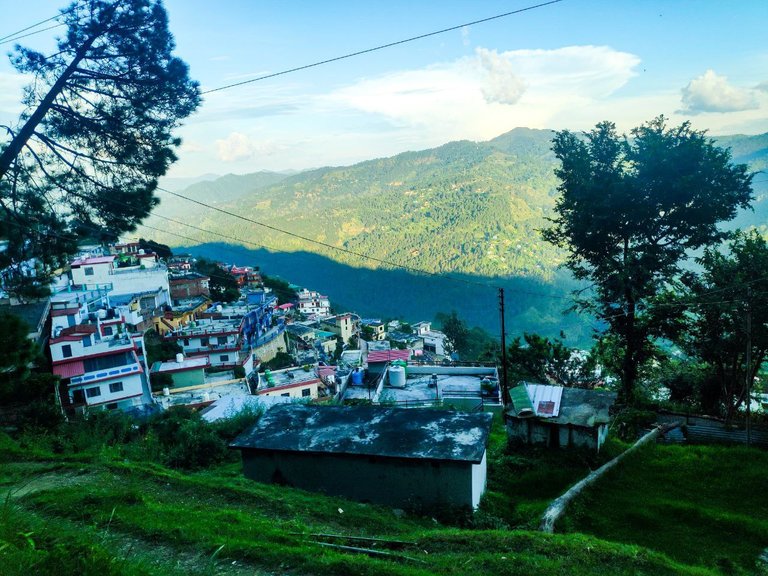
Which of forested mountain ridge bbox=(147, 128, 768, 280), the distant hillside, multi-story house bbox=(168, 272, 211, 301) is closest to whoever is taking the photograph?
multi-story house bbox=(168, 272, 211, 301)

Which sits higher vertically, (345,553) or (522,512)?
(345,553)

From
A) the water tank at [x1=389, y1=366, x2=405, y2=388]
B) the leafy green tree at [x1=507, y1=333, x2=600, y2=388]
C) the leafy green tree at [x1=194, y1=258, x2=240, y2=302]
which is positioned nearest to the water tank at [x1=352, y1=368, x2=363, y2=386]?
the water tank at [x1=389, y1=366, x2=405, y2=388]

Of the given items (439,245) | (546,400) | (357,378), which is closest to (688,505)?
(546,400)

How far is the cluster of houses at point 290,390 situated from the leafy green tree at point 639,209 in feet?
11.8

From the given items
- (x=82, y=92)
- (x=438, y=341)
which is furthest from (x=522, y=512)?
(x=438, y=341)

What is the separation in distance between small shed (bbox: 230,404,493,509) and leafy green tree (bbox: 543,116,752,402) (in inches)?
281

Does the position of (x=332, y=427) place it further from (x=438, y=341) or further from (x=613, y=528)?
(x=438, y=341)

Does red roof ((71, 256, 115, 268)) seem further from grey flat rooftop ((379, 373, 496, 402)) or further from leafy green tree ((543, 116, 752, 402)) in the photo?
leafy green tree ((543, 116, 752, 402))

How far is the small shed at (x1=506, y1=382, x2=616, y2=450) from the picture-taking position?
10.8 metres

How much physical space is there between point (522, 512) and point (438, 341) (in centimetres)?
5141

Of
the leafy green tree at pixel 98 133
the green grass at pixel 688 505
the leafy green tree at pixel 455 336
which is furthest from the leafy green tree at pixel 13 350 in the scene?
the leafy green tree at pixel 455 336

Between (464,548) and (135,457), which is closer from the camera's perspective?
(464,548)

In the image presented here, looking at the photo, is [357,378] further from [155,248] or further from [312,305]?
[312,305]

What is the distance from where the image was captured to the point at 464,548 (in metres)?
5.30
